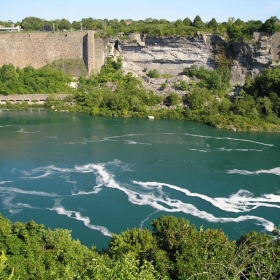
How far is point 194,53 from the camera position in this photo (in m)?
29.6

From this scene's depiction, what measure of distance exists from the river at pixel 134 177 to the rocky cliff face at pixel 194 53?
738cm

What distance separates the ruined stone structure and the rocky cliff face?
2.42m

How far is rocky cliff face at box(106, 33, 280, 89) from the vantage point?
2725 centimetres

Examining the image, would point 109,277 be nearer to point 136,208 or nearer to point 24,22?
point 136,208

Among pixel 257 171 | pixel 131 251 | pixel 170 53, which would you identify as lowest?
pixel 257 171

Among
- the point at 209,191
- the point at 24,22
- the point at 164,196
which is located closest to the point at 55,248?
the point at 164,196

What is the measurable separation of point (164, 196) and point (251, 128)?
10.3 metres

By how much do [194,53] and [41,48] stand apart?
11.0 meters

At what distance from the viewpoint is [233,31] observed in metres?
→ 28.0

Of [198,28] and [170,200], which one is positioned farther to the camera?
[198,28]

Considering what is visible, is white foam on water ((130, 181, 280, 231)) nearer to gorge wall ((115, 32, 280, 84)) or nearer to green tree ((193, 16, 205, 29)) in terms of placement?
gorge wall ((115, 32, 280, 84))

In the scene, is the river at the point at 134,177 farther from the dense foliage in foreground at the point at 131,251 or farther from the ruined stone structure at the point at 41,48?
the ruined stone structure at the point at 41,48

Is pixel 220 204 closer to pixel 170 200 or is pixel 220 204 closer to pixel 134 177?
pixel 170 200

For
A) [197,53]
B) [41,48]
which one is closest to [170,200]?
[197,53]
